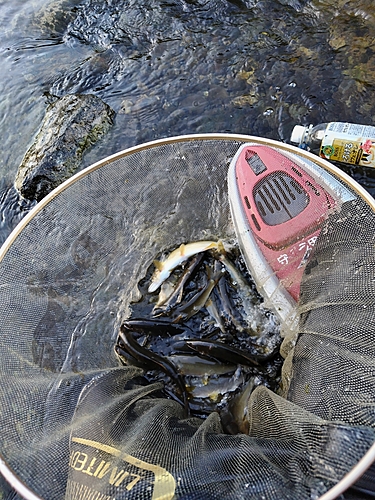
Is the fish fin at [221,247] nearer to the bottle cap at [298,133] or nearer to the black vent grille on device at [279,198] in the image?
the black vent grille on device at [279,198]

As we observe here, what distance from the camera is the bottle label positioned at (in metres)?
1.83

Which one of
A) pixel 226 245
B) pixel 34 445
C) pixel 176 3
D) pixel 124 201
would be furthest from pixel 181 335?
pixel 176 3

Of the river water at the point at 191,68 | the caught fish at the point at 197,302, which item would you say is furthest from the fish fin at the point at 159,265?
the river water at the point at 191,68

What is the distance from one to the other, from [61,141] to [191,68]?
34.6 inches

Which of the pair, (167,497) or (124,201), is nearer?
(167,497)

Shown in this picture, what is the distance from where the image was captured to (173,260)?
1686 mm

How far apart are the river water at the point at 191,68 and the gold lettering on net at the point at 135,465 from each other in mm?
1493

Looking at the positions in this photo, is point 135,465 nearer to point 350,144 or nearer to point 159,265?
point 159,265

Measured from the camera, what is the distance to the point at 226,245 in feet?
5.42

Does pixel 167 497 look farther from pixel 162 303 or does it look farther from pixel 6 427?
pixel 162 303

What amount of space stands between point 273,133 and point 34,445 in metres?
1.79

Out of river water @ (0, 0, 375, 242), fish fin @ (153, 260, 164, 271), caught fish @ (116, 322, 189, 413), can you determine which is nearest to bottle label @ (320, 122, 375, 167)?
river water @ (0, 0, 375, 242)

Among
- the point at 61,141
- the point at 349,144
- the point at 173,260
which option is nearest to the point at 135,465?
the point at 173,260

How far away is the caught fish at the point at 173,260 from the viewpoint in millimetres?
1669
